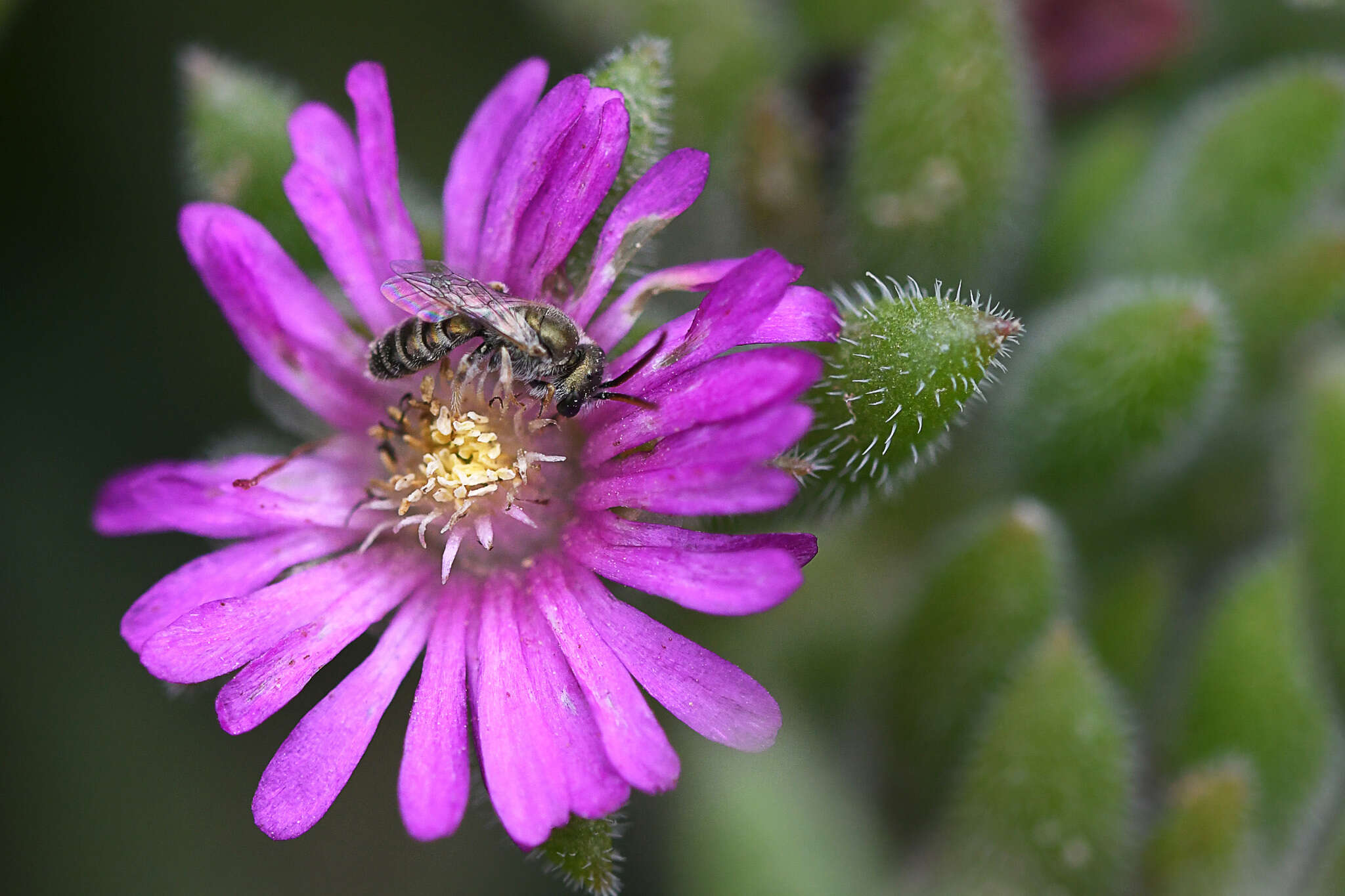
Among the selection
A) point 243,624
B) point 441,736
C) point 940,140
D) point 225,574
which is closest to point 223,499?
point 225,574

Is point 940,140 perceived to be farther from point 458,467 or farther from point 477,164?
point 458,467

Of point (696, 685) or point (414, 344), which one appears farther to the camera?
point (414, 344)

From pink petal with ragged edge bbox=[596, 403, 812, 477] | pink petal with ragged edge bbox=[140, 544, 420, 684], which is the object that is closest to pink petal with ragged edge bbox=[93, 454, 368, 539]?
pink petal with ragged edge bbox=[140, 544, 420, 684]

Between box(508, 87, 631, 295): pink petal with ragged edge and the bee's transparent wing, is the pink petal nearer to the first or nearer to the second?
the bee's transparent wing

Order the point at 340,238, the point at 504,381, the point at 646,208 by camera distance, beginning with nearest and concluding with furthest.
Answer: the point at 646,208 < the point at 504,381 < the point at 340,238

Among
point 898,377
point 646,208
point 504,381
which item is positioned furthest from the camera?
point 504,381

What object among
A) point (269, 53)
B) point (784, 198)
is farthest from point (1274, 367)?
point (269, 53)

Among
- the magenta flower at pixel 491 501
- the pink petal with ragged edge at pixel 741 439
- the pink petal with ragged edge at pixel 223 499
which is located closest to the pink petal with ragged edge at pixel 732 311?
the magenta flower at pixel 491 501
